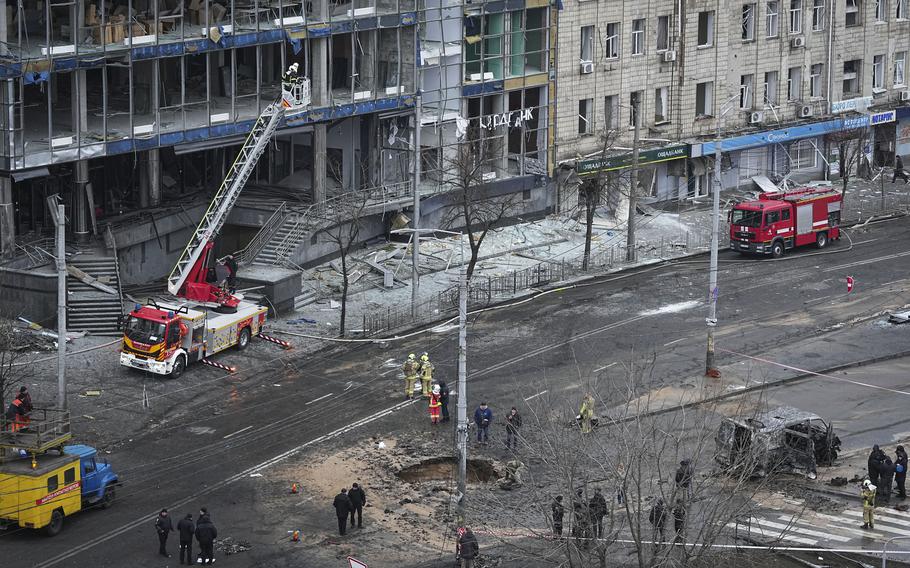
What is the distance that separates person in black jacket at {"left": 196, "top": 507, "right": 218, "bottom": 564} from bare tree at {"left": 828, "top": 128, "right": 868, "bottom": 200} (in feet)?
163

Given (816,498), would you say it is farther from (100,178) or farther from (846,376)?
(100,178)

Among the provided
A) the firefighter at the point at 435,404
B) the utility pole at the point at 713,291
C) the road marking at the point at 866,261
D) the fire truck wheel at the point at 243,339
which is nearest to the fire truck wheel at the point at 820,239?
the road marking at the point at 866,261

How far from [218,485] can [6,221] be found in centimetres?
1915

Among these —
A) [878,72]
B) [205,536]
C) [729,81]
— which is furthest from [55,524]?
[878,72]

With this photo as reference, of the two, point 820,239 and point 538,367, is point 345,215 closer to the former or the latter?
point 538,367

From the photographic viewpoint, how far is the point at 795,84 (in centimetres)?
9175

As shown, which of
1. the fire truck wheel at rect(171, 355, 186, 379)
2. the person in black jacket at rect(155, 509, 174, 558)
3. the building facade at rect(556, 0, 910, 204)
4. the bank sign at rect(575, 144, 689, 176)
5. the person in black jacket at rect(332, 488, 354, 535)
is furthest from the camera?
the building facade at rect(556, 0, 910, 204)

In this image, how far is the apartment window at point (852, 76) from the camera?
94688mm

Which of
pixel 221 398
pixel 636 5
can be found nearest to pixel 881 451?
pixel 221 398

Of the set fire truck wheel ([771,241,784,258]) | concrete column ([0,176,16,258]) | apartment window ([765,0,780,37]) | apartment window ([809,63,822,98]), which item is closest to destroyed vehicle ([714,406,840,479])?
fire truck wheel ([771,241,784,258])

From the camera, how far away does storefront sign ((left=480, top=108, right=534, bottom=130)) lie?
3095 inches

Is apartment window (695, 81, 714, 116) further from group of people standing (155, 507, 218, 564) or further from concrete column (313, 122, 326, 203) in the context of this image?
group of people standing (155, 507, 218, 564)

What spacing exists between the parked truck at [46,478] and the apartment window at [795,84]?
183ft

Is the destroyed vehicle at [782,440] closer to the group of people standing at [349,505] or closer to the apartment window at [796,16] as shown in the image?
the group of people standing at [349,505]
